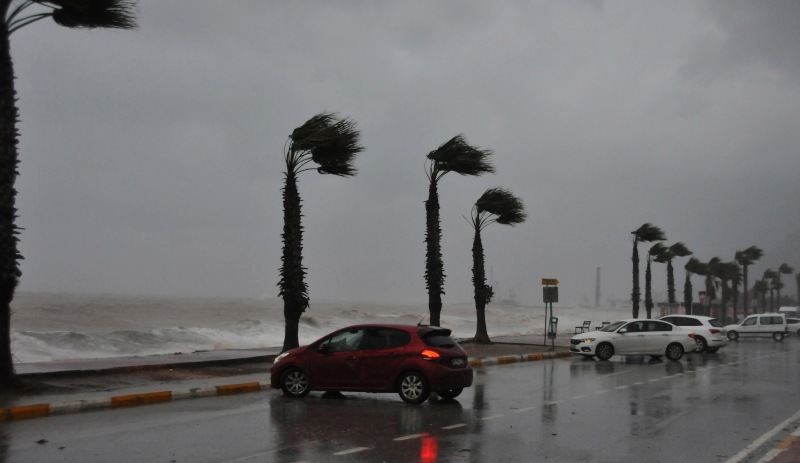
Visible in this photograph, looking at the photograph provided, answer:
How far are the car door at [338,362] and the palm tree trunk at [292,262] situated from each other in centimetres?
762

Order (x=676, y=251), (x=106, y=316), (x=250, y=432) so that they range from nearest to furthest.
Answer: (x=250, y=432)
(x=676, y=251)
(x=106, y=316)

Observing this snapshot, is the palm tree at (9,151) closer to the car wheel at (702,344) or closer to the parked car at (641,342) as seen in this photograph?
the parked car at (641,342)

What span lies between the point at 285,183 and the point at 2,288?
9.76m

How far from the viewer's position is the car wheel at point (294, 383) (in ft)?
46.8

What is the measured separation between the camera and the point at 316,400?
13992 millimetres

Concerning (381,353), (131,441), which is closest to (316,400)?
(381,353)

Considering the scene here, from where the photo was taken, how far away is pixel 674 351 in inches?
1073

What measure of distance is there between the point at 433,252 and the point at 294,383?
16.2 m

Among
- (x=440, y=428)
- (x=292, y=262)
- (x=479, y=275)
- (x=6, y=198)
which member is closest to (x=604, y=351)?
(x=479, y=275)

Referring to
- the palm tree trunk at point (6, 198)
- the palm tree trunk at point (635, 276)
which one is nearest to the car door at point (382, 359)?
the palm tree trunk at point (6, 198)

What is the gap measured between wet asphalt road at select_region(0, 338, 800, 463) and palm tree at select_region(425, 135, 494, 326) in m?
13.2

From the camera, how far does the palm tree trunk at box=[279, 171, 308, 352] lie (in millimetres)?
21797

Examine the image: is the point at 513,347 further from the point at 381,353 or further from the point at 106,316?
the point at 106,316

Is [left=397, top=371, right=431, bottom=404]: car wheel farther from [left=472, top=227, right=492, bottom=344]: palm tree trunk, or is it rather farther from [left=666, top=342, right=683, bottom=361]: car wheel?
[left=472, top=227, right=492, bottom=344]: palm tree trunk
